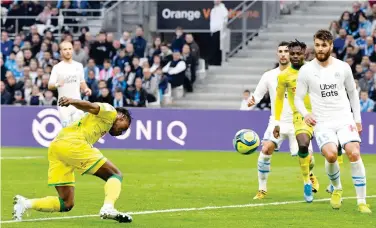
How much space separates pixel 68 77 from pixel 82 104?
9.27 metres

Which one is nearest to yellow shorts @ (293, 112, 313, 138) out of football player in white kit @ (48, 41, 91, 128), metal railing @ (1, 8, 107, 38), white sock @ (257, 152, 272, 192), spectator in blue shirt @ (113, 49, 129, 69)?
white sock @ (257, 152, 272, 192)

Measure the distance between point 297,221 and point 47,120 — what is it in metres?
15.0

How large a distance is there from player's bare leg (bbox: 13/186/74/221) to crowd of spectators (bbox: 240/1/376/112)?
13.9 m

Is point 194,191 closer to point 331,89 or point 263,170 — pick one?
point 263,170

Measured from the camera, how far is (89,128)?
12.3 m

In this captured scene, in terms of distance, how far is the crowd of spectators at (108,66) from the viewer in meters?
29.4

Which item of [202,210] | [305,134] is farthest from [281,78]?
[202,210]

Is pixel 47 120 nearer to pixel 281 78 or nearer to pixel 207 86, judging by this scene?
pixel 207 86

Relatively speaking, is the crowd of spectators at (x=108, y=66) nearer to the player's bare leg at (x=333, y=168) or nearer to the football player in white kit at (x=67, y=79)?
the football player in white kit at (x=67, y=79)

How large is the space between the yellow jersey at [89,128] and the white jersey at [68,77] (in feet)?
28.1

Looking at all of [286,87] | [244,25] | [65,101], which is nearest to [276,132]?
[286,87]

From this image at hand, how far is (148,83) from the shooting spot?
2988 cm

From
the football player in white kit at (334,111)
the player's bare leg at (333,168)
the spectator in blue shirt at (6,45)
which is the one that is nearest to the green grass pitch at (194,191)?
the player's bare leg at (333,168)

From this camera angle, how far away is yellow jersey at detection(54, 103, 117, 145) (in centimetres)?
1215
